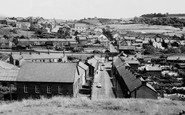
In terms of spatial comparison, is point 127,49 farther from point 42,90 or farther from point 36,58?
point 42,90

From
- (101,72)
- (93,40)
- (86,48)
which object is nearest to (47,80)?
(101,72)

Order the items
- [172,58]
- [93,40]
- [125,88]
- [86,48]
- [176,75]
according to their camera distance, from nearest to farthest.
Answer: [125,88] < [176,75] < [172,58] < [86,48] < [93,40]

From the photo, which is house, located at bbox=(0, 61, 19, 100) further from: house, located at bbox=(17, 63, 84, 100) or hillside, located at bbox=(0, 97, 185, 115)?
A: hillside, located at bbox=(0, 97, 185, 115)

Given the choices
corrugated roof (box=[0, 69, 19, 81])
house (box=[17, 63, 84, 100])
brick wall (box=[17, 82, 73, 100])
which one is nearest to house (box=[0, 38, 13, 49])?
corrugated roof (box=[0, 69, 19, 81])

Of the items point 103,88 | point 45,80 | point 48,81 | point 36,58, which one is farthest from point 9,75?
point 36,58

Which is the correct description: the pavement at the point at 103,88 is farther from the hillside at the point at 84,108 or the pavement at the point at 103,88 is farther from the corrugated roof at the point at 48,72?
the hillside at the point at 84,108

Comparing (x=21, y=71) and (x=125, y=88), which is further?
(x=125, y=88)

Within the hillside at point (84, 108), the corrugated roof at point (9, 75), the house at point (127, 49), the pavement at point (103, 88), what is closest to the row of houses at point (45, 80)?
the corrugated roof at point (9, 75)

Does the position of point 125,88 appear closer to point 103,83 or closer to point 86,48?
point 103,83
